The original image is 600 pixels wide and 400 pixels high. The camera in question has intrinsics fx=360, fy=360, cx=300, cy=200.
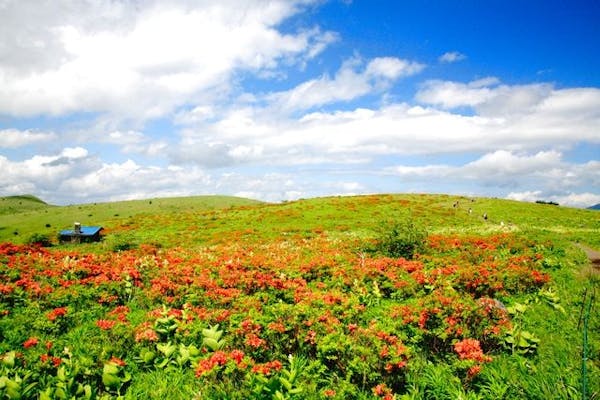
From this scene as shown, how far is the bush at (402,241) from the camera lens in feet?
69.7

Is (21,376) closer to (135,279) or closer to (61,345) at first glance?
(61,345)

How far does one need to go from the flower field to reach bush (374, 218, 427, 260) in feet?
24.1

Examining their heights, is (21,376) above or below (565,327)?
above

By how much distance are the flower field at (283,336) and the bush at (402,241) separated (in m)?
7.36

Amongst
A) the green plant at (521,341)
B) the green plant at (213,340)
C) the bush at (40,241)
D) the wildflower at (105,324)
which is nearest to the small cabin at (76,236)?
the bush at (40,241)

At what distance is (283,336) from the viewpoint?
754cm

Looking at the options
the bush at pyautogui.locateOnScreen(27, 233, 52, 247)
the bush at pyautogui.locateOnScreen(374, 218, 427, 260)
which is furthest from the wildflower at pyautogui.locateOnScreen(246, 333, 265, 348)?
the bush at pyautogui.locateOnScreen(27, 233, 52, 247)

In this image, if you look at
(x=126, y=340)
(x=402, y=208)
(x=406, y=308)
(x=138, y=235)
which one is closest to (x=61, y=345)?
(x=126, y=340)

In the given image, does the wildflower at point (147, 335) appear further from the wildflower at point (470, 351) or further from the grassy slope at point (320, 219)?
the grassy slope at point (320, 219)

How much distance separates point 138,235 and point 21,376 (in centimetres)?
4003

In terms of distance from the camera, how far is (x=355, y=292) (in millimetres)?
12406

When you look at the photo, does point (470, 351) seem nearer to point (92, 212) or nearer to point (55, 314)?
point (55, 314)

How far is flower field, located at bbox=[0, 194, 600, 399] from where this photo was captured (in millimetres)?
6074

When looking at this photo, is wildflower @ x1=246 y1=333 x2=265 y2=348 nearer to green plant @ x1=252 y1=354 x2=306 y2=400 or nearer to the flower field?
the flower field
